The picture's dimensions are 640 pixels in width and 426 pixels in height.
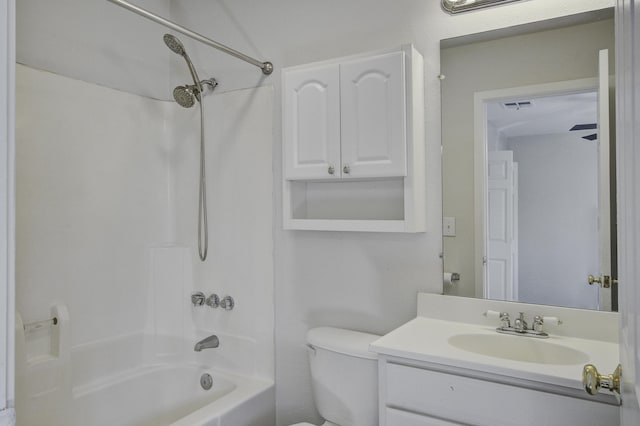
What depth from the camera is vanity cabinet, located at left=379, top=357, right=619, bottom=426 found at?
127 centimetres

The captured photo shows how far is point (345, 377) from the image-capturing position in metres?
1.85

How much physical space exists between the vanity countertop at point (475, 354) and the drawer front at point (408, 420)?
0.18 m

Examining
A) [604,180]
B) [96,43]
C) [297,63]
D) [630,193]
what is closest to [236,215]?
[297,63]

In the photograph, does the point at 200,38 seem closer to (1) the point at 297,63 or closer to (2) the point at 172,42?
(2) the point at 172,42

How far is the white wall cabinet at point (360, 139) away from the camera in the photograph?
182 centimetres

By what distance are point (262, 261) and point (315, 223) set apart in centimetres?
46

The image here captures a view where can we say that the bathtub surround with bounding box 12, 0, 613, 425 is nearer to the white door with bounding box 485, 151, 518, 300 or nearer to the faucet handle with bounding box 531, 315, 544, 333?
the white door with bounding box 485, 151, 518, 300

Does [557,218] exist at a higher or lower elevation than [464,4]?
lower

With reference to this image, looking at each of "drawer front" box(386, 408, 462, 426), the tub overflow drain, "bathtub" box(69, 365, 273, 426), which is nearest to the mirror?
"drawer front" box(386, 408, 462, 426)

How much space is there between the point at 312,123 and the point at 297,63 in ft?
1.42

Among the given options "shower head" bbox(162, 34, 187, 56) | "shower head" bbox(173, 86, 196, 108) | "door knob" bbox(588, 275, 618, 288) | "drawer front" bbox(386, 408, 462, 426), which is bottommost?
"drawer front" bbox(386, 408, 462, 426)

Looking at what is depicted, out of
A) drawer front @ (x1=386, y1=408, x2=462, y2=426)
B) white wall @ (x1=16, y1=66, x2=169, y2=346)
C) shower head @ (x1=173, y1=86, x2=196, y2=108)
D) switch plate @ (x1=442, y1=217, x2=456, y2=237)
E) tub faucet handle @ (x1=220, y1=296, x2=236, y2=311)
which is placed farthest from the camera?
tub faucet handle @ (x1=220, y1=296, x2=236, y2=311)

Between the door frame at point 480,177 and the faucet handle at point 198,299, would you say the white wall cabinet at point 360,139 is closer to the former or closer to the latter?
the door frame at point 480,177

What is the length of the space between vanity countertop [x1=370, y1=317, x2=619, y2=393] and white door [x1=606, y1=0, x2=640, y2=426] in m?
0.46
